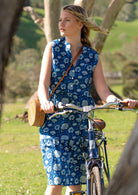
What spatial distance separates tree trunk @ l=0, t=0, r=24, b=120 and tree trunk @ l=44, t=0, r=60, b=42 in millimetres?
11570

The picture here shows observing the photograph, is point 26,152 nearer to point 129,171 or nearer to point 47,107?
point 47,107

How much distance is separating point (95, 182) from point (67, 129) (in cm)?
60

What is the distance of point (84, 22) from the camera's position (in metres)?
4.14

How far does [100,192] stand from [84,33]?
1552mm

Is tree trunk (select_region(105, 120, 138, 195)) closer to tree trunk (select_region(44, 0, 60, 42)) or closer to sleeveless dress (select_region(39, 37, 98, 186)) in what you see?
sleeveless dress (select_region(39, 37, 98, 186))

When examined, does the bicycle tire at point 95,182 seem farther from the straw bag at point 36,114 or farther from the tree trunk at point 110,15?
the tree trunk at point 110,15

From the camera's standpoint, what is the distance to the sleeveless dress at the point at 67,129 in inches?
157

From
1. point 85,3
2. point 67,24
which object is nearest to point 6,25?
point 67,24

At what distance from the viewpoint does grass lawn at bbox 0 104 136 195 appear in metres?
7.10

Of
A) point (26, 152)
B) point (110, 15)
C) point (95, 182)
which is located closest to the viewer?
point (95, 182)

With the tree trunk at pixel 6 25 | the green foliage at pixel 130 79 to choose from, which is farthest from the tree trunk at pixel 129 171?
the green foliage at pixel 130 79

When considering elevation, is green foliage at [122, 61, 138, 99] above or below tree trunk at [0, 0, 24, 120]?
above

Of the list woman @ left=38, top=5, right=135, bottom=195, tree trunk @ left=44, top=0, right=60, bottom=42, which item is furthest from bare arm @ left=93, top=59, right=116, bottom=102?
tree trunk @ left=44, top=0, right=60, bottom=42

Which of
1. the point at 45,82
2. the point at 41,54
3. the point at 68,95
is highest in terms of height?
the point at 41,54
